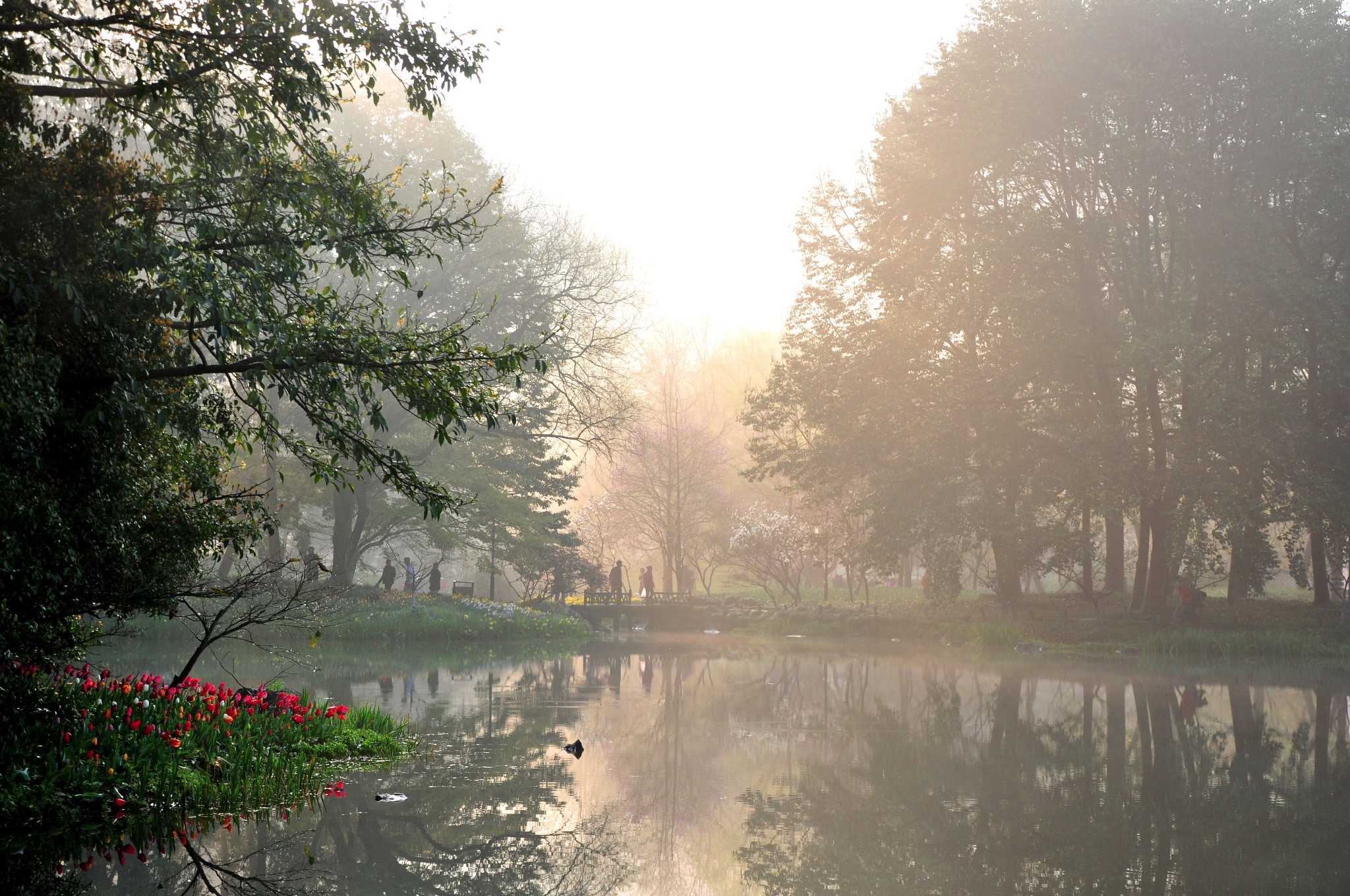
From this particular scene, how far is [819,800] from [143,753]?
524cm

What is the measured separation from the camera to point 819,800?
8180mm

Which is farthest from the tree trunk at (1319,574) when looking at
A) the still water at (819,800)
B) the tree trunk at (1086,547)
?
the still water at (819,800)

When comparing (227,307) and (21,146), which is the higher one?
(21,146)

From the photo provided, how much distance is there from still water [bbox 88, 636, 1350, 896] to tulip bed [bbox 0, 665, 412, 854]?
0.58m

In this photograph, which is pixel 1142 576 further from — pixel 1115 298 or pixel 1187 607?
pixel 1115 298

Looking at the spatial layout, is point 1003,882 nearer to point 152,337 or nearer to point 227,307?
point 227,307

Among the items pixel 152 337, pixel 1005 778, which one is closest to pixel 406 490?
pixel 152 337

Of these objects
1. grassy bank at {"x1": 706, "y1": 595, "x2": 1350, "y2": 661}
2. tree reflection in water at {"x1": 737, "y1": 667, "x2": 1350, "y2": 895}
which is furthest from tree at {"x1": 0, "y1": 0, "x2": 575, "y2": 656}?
grassy bank at {"x1": 706, "y1": 595, "x2": 1350, "y2": 661}

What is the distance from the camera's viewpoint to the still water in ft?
19.8

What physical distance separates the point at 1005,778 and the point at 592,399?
70.4ft

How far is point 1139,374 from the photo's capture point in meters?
23.2

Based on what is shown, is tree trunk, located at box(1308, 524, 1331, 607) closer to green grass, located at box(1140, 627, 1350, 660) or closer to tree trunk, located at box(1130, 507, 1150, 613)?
green grass, located at box(1140, 627, 1350, 660)

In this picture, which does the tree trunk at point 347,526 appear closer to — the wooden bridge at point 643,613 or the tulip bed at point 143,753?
the wooden bridge at point 643,613

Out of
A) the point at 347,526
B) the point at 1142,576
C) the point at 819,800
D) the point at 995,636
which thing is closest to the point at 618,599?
the point at 347,526
